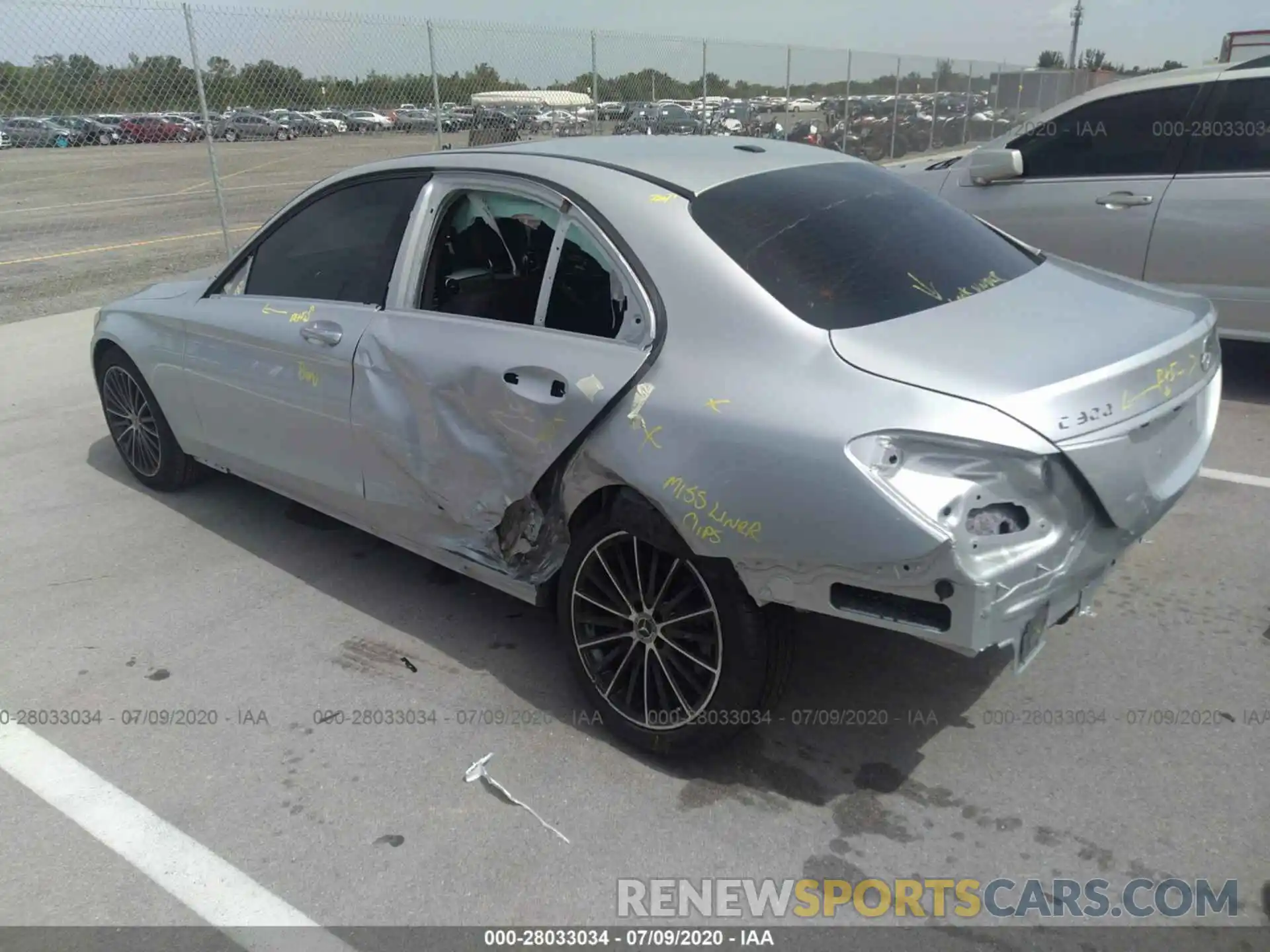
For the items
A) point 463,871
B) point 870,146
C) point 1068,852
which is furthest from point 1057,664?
point 870,146

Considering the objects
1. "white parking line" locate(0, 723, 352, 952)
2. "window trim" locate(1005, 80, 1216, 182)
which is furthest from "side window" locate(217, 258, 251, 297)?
"window trim" locate(1005, 80, 1216, 182)

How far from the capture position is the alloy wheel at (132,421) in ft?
16.9

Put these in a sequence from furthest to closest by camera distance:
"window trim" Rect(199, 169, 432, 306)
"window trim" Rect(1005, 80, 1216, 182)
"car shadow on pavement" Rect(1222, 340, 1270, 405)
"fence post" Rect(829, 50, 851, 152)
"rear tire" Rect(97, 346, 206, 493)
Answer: "fence post" Rect(829, 50, 851, 152)
"car shadow on pavement" Rect(1222, 340, 1270, 405)
"window trim" Rect(1005, 80, 1216, 182)
"rear tire" Rect(97, 346, 206, 493)
"window trim" Rect(199, 169, 432, 306)

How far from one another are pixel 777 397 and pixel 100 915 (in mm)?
2236

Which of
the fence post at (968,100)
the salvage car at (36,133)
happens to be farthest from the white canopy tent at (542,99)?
the fence post at (968,100)

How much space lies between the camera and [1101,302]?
3.21 m

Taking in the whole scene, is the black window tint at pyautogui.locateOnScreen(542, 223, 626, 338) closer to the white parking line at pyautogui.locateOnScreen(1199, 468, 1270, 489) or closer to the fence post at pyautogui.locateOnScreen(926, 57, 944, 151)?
the white parking line at pyautogui.locateOnScreen(1199, 468, 1270, 489)

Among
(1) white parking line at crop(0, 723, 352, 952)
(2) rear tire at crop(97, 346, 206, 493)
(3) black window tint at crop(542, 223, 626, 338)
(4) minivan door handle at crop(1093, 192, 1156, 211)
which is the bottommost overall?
(1) white parking line at crop(0, 723, 352, 952)

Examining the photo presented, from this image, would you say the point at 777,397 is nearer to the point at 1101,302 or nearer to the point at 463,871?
the point at 1101,302

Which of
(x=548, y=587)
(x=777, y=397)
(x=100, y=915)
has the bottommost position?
(x=100, y=915)

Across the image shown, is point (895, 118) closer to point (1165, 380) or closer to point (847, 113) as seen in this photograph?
point (847, 113)

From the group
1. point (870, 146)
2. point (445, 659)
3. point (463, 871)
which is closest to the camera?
point (463, 871)

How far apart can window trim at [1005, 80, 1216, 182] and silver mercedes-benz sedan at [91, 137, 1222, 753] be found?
2965 millimetres

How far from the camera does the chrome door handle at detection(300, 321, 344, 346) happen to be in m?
3.82
